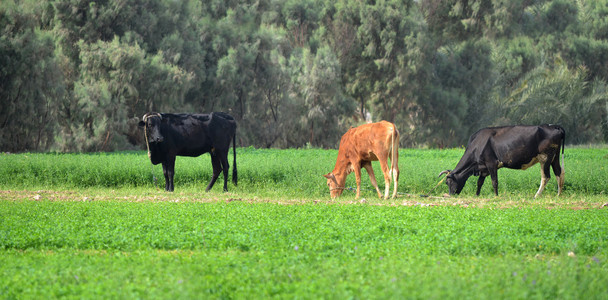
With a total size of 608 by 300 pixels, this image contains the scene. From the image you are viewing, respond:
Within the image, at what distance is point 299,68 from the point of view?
5106cm

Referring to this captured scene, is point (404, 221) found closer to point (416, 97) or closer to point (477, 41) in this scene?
point (416, 97)

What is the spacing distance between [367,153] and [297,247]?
8.89 meters

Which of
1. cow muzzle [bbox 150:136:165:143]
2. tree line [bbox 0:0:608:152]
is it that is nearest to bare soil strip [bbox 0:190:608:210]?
cow muzzle [bbox 150:136:165:143]

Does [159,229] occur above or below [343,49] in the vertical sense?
below

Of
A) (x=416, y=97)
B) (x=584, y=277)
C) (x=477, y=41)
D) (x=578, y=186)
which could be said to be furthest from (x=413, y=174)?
(x=477, y=41)

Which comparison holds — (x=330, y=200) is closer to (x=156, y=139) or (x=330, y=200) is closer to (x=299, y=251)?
(x=156, y=139)

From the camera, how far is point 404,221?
1262cm

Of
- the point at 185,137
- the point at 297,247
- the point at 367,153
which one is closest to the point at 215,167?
the point at 185,137

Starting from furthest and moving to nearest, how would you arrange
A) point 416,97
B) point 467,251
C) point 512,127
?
point 416,97, point 512,127, point 467,251

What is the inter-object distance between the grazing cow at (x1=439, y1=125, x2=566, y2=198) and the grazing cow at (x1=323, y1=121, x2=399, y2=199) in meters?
2.67

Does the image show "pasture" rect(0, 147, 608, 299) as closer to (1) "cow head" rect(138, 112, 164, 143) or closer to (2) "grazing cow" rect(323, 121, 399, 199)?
(2) "grazing cow" rect(323, 121, 399, 199)

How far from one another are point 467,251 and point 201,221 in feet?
16.4

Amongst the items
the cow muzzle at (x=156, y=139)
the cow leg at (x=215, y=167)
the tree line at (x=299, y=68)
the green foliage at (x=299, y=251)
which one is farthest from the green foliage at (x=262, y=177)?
the tree line at (x=299, y=68)

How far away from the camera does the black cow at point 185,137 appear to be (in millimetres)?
20562
